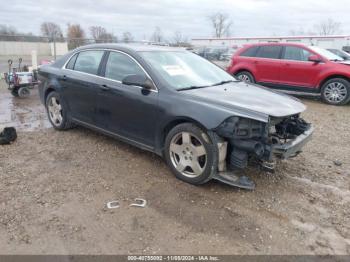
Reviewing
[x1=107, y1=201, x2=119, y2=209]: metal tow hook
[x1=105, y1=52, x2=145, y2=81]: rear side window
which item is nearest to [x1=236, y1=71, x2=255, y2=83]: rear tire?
[x1=105, y1=52, x2=145, y2=81]: rear side window

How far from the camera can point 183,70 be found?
451cm

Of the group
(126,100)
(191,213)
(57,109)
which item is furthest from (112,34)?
(191,213)

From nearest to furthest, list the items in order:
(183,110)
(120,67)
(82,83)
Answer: (183,110) < (120,67) < (82,83)

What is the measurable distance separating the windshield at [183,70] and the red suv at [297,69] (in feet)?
17.2

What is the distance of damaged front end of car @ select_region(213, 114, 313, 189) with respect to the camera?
3488 millimetres

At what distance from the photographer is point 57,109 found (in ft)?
19.4

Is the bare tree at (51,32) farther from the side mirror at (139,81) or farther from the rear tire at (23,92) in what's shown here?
the side mirror at (139,81)

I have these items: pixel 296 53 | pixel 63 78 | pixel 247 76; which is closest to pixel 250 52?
pixel 247 76

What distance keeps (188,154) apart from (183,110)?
1.75 feet

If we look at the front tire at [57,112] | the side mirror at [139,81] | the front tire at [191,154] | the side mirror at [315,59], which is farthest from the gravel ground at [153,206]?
the side mirror at [315,59]

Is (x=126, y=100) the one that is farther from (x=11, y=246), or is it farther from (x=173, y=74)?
(x=11, y=246)

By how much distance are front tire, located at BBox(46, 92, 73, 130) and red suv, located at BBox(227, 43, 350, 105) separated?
258 inches

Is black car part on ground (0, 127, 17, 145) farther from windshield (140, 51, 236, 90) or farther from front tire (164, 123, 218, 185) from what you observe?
front tire (164, 123, 218, 185)

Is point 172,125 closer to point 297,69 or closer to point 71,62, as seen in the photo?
point 71,62
